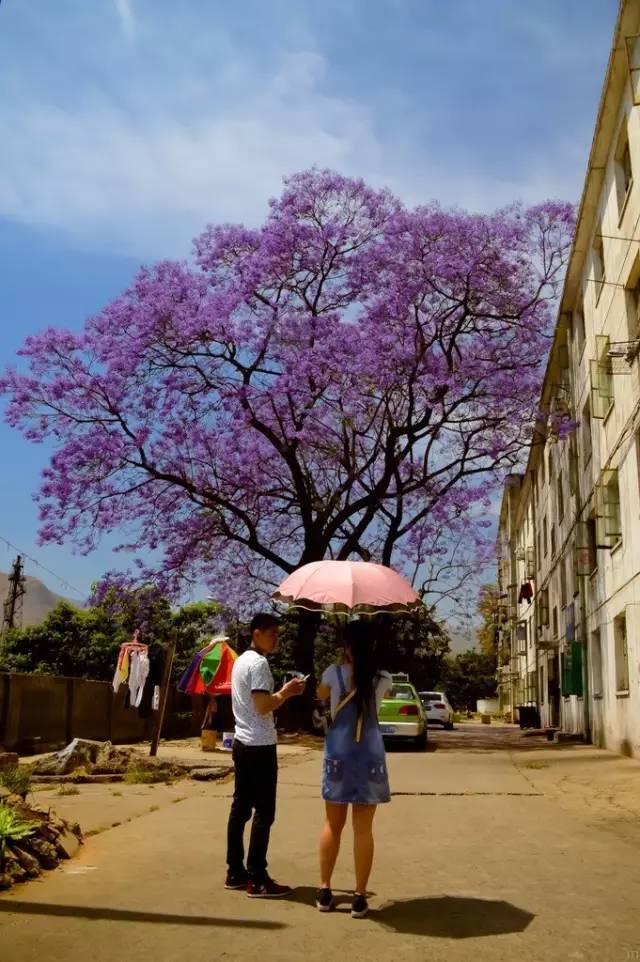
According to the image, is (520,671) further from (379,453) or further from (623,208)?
(623,208)

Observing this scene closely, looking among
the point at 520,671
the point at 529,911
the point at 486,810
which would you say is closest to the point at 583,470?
the point at 486,810

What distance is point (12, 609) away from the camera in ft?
159

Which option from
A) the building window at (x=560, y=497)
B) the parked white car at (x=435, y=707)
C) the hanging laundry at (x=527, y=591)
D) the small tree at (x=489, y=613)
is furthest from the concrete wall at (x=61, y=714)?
the small tree at (x=489, y=613)

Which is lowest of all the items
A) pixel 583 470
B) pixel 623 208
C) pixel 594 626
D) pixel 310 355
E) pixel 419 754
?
pixel 419 754

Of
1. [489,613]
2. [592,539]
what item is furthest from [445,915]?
[489,613]

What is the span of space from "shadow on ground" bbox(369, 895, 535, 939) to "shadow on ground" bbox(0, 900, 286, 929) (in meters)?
0.62

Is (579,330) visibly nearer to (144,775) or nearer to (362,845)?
(144,775)

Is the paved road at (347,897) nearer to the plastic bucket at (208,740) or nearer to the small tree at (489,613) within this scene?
the plastic bucket at (208,740)

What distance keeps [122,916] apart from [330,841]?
1134 millimetres

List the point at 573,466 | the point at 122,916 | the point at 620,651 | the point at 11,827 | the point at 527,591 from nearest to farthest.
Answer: the point at 122,916, the point at 11,827, the point at 620,651, the point at 573,466, the point at 527,591

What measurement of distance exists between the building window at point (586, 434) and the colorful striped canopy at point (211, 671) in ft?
32.1

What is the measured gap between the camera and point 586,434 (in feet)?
69.5

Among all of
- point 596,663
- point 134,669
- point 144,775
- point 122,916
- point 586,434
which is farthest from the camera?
point 586,434

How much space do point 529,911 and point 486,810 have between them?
4.50 m
